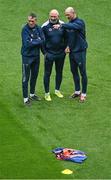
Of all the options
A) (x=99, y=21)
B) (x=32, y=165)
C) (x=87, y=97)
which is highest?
(x=99, y=21)

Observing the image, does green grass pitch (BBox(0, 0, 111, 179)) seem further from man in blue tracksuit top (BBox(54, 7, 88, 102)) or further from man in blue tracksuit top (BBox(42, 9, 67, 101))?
man in blue tracksuit top (BBox(54, 7, 88, 102))

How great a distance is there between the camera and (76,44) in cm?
1460

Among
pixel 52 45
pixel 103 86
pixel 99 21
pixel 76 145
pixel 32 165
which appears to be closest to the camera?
pixel 32 165

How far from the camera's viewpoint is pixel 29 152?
12.0m

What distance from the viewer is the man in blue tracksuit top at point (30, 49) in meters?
14.1

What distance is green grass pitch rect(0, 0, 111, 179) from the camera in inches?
447

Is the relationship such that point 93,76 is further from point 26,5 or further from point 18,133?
point 26,5

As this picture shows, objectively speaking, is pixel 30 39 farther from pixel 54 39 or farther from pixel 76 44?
pixel 76 44

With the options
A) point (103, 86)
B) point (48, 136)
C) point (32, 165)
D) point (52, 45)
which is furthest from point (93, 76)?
point (32, 165)

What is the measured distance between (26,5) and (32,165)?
39.1 feet

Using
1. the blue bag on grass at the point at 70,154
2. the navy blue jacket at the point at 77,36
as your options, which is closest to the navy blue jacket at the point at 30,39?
the navy blue jacket at the point at 77,36

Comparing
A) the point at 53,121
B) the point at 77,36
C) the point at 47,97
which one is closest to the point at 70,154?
the point at 53,121

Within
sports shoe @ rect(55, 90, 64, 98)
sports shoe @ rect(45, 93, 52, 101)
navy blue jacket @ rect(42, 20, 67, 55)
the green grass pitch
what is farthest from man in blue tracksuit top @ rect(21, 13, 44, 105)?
sports shoe @ rect(55, 90, 64, 98)

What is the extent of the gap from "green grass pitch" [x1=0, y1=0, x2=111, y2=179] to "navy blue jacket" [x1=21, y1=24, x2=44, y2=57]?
1.40 metres
